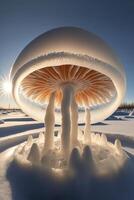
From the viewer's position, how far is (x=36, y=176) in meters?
4.66

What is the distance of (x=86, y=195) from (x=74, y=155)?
1.09 m

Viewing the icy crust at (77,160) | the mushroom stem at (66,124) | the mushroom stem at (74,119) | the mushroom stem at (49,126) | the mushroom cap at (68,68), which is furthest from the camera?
the mushroom stem at (74,119)

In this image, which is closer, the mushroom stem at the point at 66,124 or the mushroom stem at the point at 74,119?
the mushroom stem at the point at 66,124

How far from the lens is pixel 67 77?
6.71 metres

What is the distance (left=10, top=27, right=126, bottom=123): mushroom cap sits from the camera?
16.3 feet

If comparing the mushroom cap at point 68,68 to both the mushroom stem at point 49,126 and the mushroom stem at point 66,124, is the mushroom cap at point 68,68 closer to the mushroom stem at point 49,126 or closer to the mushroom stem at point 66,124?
the mushroom stem at point 66,124

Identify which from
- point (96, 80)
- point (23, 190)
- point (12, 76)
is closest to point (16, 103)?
point (12, 76)

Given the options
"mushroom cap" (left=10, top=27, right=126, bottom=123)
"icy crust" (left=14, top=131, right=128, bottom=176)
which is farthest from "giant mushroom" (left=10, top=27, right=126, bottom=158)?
"icy crust" (left=14, top=131, right=128, bottom=176)

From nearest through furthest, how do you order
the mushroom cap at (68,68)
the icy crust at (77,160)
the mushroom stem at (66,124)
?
the icy crust at (77,160) < the mushroom cap at (68,68) < the mushroom stem at (66,124)

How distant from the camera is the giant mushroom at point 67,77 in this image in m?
5.01

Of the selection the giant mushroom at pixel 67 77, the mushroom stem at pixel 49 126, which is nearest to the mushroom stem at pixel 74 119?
the giant mushroom at pixel 67 77

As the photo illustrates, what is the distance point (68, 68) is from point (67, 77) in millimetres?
584

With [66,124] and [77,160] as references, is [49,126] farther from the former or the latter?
[77,160]

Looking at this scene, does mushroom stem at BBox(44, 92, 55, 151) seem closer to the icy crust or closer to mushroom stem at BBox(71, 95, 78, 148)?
the icy crust
